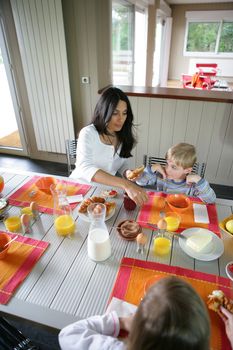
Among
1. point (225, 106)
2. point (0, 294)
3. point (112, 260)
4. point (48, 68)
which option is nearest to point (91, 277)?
point (112, 260)

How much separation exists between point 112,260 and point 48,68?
7.37 feet

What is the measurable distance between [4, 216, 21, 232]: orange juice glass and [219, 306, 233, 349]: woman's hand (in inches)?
31.8

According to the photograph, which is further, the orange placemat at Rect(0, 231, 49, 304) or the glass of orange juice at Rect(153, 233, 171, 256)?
the glass of orange juice at Rect(153, 233, 171, 256)

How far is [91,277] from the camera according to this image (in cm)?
82

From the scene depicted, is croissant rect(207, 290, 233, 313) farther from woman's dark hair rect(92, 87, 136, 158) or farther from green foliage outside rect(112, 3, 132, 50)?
green foliage outside rect(112, 3, 132, 50)

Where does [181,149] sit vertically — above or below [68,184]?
above

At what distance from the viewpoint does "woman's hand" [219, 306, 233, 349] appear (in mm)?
635

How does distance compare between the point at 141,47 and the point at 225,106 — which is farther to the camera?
the point at 141,47

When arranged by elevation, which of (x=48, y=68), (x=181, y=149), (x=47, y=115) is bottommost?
(x=47, y=115)

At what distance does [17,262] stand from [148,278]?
47cm

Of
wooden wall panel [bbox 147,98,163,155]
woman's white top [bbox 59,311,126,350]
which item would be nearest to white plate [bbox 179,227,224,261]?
woman's white top [bbox 59,311,126,350]

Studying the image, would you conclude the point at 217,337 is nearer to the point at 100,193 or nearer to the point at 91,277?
the point at 91,277

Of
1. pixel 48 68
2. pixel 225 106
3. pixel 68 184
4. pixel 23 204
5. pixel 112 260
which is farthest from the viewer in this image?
pixel 48 68

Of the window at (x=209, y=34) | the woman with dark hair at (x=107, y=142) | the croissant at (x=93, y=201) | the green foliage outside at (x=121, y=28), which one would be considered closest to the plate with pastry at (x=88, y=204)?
the croissant at (x=93, y=201)
